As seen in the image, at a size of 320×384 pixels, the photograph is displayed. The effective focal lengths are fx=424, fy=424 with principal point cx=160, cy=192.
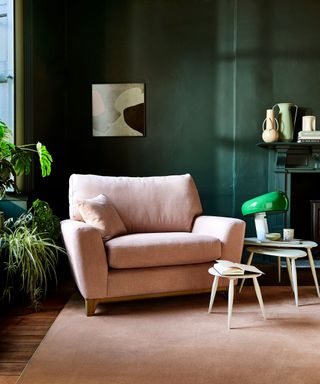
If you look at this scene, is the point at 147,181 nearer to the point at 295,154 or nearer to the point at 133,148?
the point at 133,148

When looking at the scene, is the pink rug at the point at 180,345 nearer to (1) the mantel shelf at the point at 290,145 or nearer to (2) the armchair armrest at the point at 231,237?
(2) the armchair armrest at the point at 231,237

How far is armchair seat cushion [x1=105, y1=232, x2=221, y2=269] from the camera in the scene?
8.77ft

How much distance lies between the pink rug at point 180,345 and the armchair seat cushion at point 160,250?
0.32 meters

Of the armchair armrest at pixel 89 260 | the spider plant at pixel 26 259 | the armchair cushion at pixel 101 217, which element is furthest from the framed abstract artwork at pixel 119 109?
the armchair armrest at pixel 89 260

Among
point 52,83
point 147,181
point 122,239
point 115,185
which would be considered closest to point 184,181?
point 147,181

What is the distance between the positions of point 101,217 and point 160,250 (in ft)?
1.56

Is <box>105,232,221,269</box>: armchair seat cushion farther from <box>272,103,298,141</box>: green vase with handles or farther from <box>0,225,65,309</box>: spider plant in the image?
<box>272,103,298,141</box>: green vase with handles

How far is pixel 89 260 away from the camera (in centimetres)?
261

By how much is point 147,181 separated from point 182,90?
1377 millimetres

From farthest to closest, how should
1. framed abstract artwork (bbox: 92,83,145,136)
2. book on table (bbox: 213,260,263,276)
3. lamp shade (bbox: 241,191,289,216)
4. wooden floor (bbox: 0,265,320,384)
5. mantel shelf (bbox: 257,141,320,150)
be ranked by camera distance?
framed abstract artwork (bbox: 92,83,145,136), mantel shelf (bbox: 257,141,320,150), lamp shade (bbox: 241,191,289,216), book on table (bbox: 213,260,263,276), wooden floor (bbox: 0,265,320,384)

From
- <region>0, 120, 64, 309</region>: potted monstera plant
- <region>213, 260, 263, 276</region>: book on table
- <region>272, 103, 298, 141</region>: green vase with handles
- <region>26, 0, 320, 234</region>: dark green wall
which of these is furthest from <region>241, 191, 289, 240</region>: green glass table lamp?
<region>0, 120, 64, 309</region>: potted monstera plant

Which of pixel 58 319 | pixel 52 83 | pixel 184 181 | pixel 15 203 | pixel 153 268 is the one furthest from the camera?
pixel 52 83

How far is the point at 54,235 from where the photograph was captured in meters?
3.08

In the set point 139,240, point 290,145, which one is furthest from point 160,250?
point 290,145
